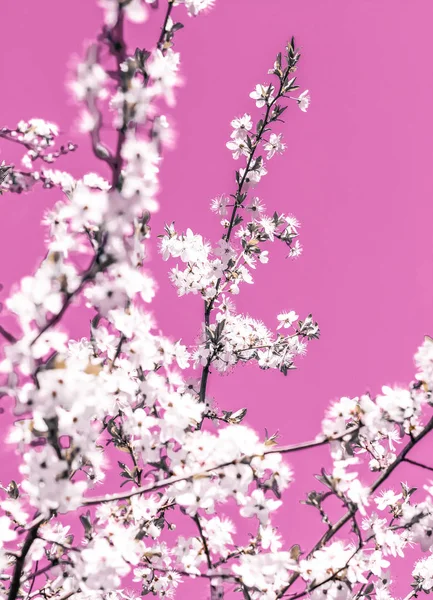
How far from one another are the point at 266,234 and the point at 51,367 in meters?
3.98

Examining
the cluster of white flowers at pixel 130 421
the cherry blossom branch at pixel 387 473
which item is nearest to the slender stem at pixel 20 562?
the cluster of white flowers at pixel 130 421

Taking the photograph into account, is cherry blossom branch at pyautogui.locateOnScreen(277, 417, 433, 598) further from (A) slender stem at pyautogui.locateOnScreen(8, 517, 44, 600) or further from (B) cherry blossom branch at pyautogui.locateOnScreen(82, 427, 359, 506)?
(A) slender stem at pyautogui.locateOnScreen(8, 517, 44, 600)

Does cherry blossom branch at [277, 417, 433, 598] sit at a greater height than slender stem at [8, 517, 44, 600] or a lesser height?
lesser

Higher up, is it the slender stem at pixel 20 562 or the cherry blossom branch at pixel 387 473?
the slender stem at pixel 20 562

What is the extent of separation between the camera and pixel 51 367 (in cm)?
188

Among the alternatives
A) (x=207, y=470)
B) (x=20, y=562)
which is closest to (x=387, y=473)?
(x=207, y=470)

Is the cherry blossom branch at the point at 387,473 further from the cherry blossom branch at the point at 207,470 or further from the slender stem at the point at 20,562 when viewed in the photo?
the slender stem at the point at 20,562

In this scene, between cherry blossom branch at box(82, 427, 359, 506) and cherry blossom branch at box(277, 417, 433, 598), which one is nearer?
cherry blossom branch at box(82, 427, 359, 506)

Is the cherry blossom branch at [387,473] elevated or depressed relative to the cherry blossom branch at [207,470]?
depressed

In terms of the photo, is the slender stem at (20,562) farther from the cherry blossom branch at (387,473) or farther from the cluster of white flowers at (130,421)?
the cherry blossom branch at (387,473)

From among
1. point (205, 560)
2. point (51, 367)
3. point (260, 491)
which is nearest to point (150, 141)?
point (51, 367)

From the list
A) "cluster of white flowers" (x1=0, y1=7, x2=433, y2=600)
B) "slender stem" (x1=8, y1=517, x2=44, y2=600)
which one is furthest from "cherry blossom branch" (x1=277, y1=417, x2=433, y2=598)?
"slender stem" (x1=8, y1=517, x2=44, y2=600)

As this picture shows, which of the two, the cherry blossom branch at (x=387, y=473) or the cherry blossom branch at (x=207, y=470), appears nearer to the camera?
the cherry blossom branch at (x=207, y=470)

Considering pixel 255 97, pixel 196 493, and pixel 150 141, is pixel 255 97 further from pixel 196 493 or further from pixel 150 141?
pixel 196 493
